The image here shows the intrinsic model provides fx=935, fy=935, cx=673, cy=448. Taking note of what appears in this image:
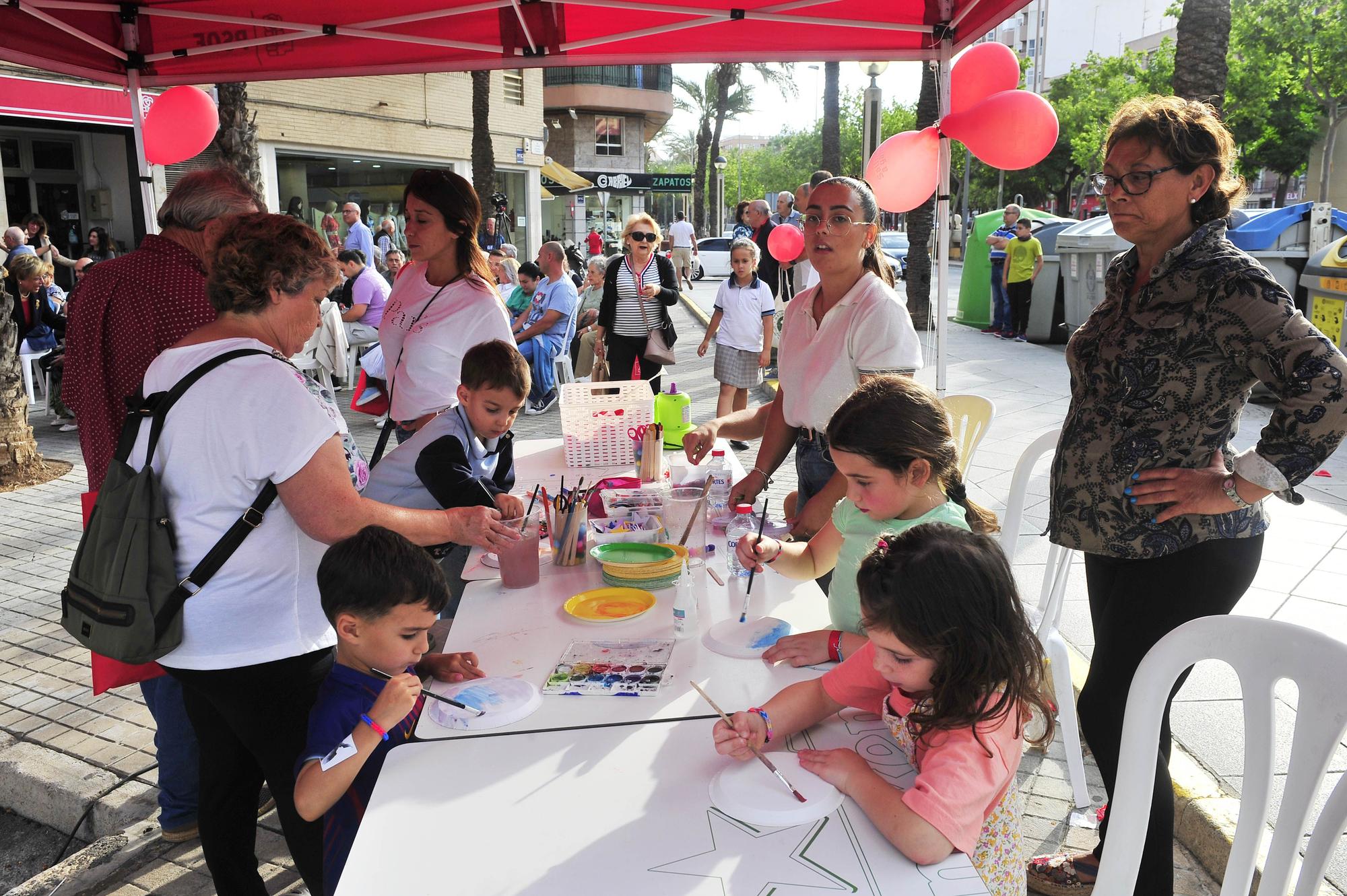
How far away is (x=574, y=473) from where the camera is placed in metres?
3.63

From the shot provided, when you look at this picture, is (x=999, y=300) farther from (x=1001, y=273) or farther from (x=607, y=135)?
(x=607, y=135)

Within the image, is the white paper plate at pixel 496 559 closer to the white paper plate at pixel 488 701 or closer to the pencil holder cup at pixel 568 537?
the pencil holder cup at pixel 568 537

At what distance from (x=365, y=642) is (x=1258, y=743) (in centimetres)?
161

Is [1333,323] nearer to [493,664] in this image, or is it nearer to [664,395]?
[664,395]

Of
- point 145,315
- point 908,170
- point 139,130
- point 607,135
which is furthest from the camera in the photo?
point 607,135

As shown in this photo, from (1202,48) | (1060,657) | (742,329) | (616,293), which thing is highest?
(1202,48)

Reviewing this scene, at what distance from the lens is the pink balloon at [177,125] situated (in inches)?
174

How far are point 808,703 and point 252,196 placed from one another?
215 centimetres

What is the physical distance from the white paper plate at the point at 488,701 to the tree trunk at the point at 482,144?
1496 cm

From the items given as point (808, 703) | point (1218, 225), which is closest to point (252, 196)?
point (808, 703)

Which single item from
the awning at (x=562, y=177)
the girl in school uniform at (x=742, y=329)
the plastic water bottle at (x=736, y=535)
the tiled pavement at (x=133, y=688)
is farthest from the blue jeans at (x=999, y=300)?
the awning at (x=562, y=177)

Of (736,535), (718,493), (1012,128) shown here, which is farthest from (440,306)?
(1012,128)

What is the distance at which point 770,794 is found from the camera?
1500 mm

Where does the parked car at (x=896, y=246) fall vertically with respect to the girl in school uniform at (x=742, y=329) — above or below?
above
